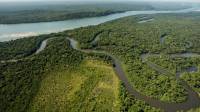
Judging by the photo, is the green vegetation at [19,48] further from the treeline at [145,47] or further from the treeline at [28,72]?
the treeline at [145,47]

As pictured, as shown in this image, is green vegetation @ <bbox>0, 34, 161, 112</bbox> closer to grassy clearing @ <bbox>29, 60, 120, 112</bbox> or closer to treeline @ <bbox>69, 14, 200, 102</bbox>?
grassy clearing @ <bbox>29, 60, 120, 112</bbox>

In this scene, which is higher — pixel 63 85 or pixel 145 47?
pixel 145 47

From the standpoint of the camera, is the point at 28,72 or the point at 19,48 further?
the point at 19,48

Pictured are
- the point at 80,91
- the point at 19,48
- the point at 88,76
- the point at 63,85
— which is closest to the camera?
the point at 80,91

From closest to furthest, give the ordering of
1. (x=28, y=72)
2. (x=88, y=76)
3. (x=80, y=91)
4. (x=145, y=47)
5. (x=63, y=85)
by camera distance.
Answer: (x=80, y=91) < (x=63, y=85) < (x=88, y=76) < (x=28, y=72) < (x=145, y=47)

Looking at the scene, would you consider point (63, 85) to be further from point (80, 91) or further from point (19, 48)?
point (19, 48)

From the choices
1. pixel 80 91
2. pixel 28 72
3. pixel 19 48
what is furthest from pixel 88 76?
pixel 19 48

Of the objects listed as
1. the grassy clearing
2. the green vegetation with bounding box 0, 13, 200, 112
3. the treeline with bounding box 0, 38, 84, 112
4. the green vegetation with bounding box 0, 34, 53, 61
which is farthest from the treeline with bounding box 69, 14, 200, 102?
the green vegetation with bounding box 0, 34, 53, 61

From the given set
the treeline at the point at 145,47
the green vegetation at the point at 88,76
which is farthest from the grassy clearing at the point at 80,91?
the treeline at the point at 145,47
